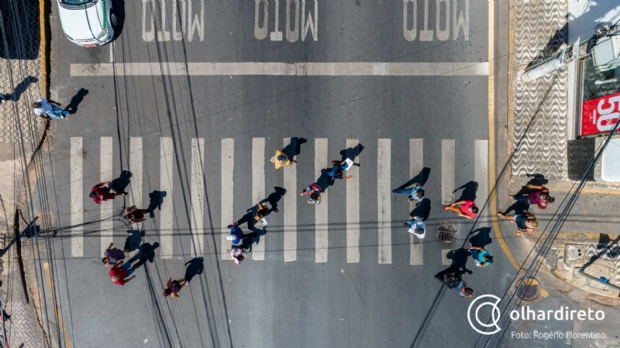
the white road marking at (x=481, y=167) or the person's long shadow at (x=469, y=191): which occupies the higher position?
the white road marking at (x=481, y=167)

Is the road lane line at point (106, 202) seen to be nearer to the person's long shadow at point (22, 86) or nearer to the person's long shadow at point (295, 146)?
the person's long shadow at point (22, 86)

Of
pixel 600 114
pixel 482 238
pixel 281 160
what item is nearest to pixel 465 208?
pixel 482 238

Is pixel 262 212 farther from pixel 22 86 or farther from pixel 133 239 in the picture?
pixel 22 86

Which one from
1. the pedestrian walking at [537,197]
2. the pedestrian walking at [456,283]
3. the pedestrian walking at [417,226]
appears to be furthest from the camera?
the pedestrian walking at [417,226]

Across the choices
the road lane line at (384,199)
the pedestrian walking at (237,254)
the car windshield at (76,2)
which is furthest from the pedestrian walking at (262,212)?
the car windshield at (76,2)

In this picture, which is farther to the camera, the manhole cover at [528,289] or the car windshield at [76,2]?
the manhole cover at [528,289]

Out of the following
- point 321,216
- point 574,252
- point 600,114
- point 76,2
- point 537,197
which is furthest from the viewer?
point 321,216

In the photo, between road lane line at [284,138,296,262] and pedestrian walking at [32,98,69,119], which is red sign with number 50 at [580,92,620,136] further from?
pedestrian walking at [32,98,69,119]
